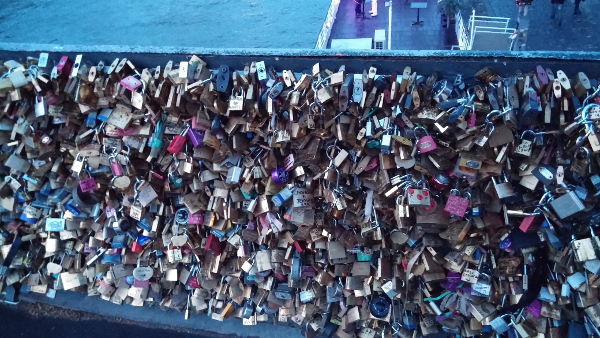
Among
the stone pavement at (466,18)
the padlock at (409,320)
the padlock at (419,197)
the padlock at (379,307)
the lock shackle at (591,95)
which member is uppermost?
the lock shackle at (591,95)

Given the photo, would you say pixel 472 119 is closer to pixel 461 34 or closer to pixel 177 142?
pixel 461 34

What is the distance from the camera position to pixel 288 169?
3.47 metres

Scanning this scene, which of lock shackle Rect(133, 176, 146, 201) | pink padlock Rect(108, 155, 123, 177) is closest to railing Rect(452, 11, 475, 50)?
lock shackle Rect(133, 176, 146, 201)

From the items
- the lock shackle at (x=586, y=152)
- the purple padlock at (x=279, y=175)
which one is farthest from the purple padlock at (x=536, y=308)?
the purple padlock at (x=279, y=175)

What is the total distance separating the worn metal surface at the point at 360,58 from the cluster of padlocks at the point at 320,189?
8cm

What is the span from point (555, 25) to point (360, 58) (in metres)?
2.66

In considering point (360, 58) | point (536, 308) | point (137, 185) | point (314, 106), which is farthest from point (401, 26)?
point (137, 185)

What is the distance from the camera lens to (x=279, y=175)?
3479 millimetres

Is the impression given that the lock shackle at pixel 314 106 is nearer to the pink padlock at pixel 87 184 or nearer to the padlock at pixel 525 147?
the padlock at pixel 525 147

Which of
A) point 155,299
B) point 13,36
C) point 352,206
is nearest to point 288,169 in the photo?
point 352,206

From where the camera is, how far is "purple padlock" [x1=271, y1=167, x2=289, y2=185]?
3.48 meters

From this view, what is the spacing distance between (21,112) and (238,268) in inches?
98.1

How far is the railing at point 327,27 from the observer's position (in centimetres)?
439

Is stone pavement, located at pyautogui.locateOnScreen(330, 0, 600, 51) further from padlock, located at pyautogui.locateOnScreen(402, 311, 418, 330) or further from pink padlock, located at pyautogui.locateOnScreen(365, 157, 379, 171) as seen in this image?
padlock, located at pyautogui.locateOnScreen(402, 311, 418, 330)
